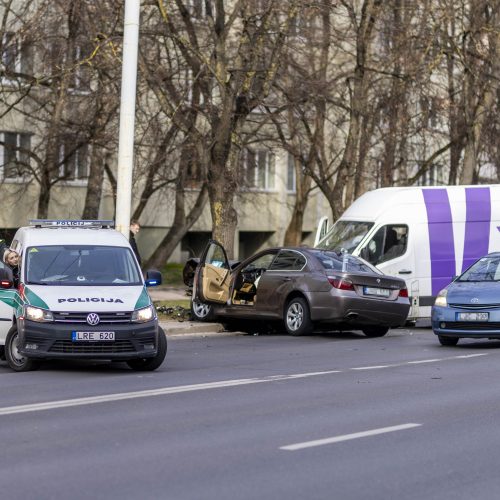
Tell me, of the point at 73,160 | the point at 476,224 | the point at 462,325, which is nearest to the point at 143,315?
the point at 462,325

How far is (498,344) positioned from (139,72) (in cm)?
1059

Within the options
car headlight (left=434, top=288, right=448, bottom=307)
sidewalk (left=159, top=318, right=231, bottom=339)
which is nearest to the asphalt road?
car headlight (left=434, top=288, right=448, bottom=307)

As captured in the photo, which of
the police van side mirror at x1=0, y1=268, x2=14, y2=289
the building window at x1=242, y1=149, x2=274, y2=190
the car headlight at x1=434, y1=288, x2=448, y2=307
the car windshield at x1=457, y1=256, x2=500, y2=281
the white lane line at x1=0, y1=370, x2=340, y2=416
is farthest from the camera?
the building window at x1=242, y1=149, x2=274, y2=190

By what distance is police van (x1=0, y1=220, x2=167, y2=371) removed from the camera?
14250 millimetres

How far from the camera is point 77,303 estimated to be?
566 inches

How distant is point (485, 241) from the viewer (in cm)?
2556

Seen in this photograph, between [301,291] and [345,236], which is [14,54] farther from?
[301,291]

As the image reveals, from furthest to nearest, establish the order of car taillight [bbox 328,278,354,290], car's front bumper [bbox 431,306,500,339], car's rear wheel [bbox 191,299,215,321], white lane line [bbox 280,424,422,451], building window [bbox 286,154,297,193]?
building window [bbox 286,154,297,193], car's rear wheel [bbox 191,299,215,321], car taillight [bbox 328,278,354,290], car's front bumper [bbox 431,306,500,339], white lane line [bbox 280,424,422,451]

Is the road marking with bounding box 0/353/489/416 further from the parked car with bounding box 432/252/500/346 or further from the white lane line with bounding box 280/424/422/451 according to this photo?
the parked car with bounding box 432/252/500/346

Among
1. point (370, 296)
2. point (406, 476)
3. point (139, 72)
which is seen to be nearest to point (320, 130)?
Result: point (139, 72)

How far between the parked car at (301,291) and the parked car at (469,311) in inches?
74.0

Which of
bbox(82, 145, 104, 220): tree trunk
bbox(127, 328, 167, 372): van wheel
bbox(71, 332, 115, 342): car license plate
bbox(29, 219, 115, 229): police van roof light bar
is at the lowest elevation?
bbox(127, 328, 167, 372): van wheel

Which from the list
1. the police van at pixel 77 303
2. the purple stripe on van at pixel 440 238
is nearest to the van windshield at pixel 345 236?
the purple stripe on van at pixel 440 238

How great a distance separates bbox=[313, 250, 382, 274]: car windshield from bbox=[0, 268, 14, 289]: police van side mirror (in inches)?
293
